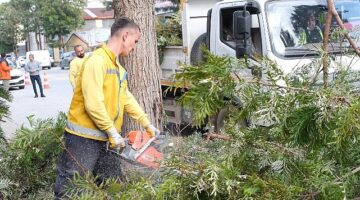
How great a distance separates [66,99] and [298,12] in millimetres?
12166

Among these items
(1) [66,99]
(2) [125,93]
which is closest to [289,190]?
(2) [125,93]

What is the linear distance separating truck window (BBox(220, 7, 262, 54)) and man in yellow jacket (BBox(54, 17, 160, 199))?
11.0 feet

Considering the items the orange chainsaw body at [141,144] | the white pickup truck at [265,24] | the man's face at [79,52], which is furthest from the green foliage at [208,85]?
the man's face at [79,52]

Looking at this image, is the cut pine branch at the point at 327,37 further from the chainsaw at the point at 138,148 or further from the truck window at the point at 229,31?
the truck window at the point at 229,31

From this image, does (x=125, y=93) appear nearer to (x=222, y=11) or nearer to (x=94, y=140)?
(x=94, y=140)

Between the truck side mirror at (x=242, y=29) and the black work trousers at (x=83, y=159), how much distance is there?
3096 millimetres

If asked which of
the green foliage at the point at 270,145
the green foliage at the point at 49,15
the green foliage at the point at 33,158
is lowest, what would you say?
the green foliage at the point at 33,158

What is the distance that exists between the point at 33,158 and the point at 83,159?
0.39 metres

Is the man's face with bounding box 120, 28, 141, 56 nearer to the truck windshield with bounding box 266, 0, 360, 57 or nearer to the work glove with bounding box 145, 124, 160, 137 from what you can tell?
the work glove with bounding box 145, 124, 160, 137

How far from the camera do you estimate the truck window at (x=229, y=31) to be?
23.2 ft

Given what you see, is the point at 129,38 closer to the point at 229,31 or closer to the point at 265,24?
the point at 265,24

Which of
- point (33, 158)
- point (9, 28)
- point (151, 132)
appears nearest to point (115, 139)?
point (151, 132)

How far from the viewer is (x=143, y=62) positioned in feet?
15.3

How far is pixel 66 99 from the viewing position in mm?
17922
